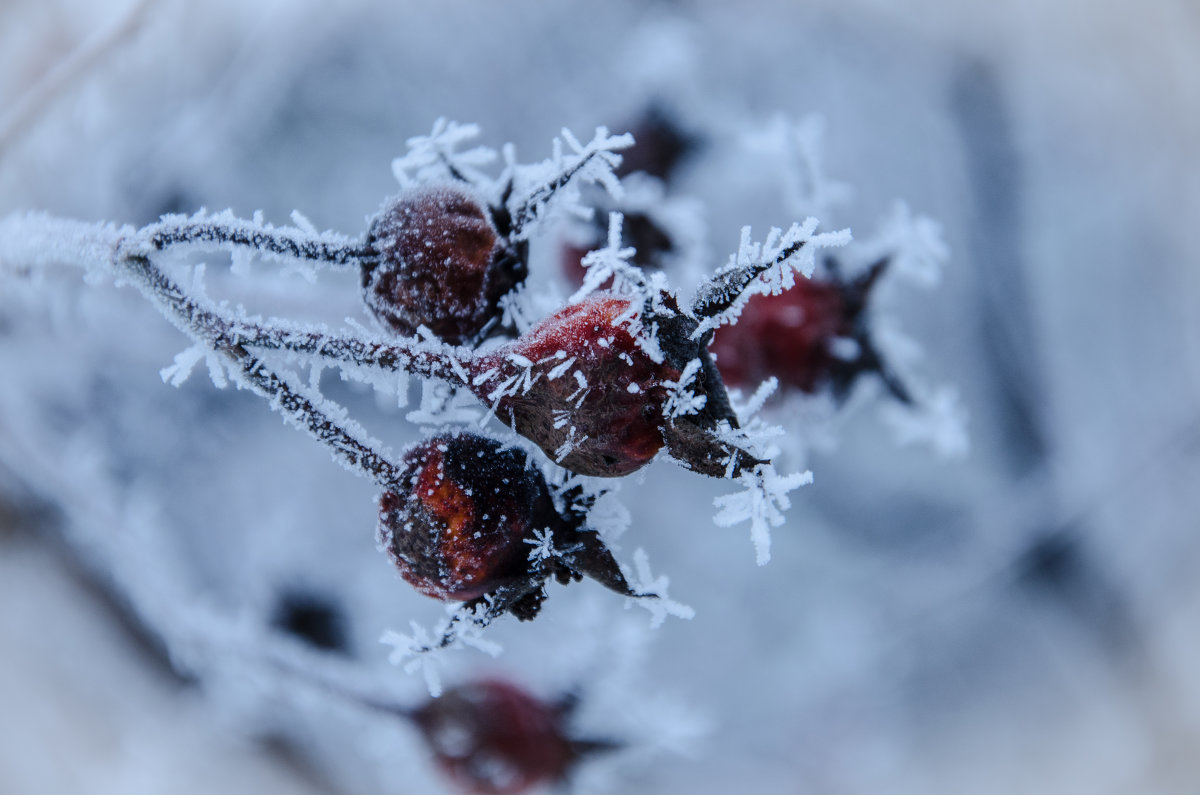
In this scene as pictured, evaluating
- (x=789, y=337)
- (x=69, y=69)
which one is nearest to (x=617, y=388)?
(x=789, y=337)

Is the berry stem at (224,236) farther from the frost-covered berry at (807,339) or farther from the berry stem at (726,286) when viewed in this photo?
the frost-covered berry at (807,339)

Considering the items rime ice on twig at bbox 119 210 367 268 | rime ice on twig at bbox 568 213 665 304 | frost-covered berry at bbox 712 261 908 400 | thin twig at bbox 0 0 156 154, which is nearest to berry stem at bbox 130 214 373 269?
rime ice on twig at bbox 119 210 367 268

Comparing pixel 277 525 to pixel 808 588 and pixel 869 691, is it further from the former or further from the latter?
pixel 869 691

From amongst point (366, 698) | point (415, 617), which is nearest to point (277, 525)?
point (415, 617)

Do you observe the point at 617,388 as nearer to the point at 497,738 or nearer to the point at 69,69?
the point at 497,738

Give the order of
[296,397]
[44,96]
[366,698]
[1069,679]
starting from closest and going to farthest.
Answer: [296,397], [366,698], [44,96], [1069,679]

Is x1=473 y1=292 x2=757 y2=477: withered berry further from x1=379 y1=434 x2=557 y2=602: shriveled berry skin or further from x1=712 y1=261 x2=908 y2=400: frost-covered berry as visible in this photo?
x1=712 y1=261 x2=908 y2=400: frost-covered berry
